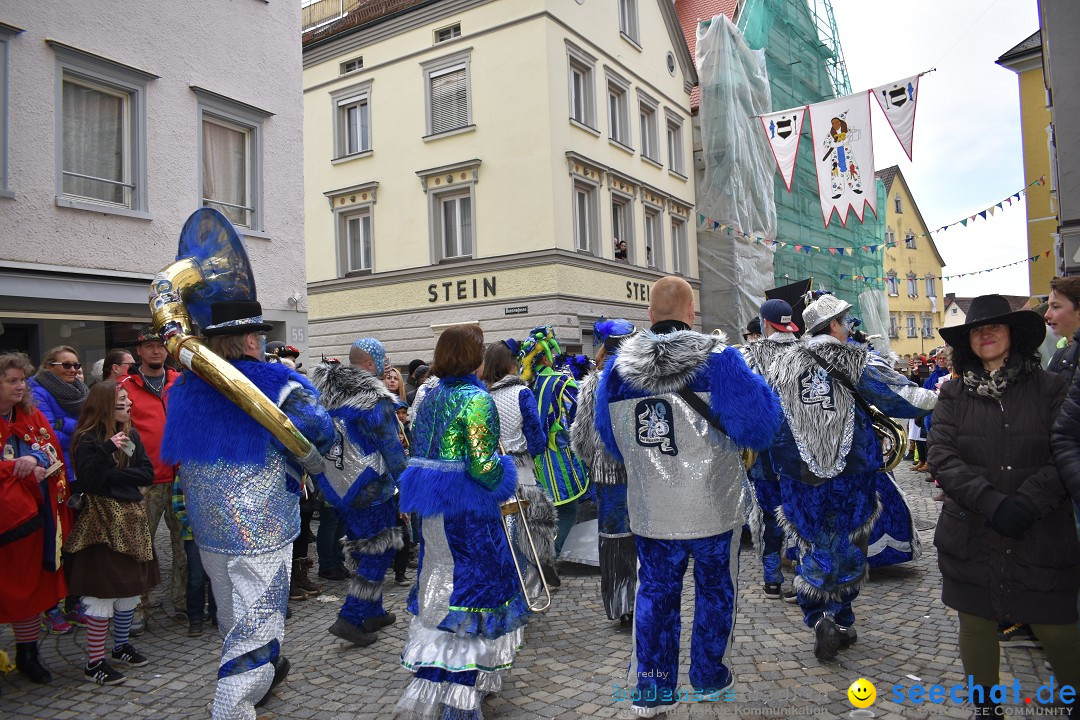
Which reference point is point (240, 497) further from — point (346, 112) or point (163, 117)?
point (346, 112)

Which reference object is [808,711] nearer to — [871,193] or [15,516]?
[15,516]

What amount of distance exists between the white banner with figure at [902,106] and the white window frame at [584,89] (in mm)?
6770

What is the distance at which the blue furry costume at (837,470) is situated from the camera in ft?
13.8

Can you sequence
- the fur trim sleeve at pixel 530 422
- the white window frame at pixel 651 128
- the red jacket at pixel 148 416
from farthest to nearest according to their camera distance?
the white window frame at pixel 651 128 → the red jacket at pixel 148 416 → the fur trim sleeve at pixel 530 422

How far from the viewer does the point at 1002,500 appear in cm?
288

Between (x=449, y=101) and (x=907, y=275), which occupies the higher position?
Answer: (x=449, y=101)

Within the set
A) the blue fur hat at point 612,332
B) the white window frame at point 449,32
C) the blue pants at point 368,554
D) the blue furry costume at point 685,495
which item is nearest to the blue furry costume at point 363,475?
the blue pants at point 368,554

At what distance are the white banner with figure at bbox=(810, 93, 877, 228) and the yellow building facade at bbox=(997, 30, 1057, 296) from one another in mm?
12731

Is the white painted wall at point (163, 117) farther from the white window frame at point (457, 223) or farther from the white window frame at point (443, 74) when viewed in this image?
the white window frame at point (457, 223)

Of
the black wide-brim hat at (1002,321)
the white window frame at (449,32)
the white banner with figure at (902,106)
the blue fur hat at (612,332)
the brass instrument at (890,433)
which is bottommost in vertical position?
the brass instrument at (890,433)

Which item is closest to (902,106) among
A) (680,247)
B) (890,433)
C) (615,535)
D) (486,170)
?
(486,170)

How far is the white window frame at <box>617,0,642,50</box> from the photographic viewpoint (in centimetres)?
1939

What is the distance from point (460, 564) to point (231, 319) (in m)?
1.64

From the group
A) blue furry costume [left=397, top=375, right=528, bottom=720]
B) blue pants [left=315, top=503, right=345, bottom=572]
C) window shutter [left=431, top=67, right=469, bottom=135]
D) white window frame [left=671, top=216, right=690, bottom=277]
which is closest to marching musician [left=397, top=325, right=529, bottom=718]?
blue furry costume [left=397, top=375, right=528, bottom=720]
